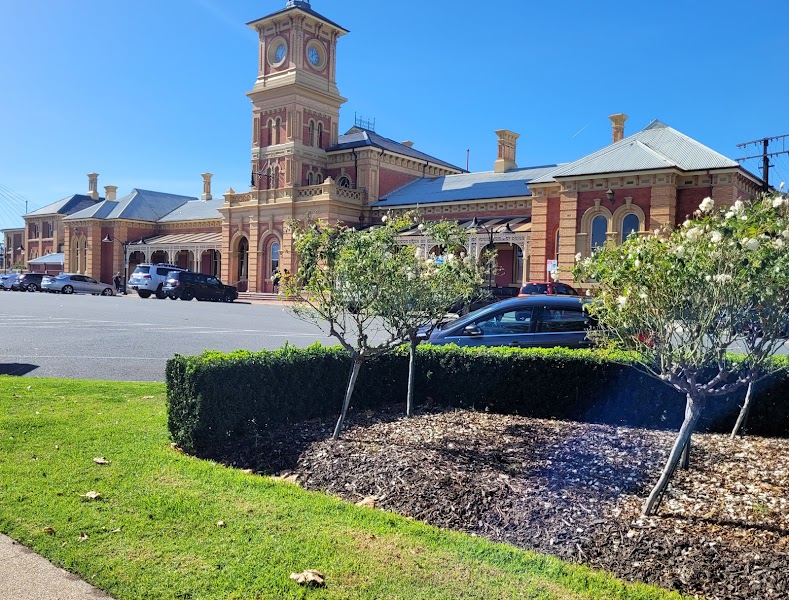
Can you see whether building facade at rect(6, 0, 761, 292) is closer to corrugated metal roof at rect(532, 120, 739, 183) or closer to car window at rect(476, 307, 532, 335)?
corrugated metal roof at rect(532, 120, 739, 183)

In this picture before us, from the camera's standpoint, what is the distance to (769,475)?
17.3 feet

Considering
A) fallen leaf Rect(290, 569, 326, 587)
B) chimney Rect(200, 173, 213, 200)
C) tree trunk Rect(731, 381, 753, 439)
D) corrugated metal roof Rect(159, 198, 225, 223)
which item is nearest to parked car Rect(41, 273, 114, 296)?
corrugated metal roof Rect(159, 198, 225, 223)

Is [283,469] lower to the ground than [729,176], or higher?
lower

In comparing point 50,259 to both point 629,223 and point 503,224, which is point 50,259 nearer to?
point 503,224

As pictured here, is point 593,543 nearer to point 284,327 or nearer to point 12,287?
point 284,327

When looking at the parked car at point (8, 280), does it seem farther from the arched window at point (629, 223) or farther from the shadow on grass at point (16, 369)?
the shadow on grass at point (16, 369)

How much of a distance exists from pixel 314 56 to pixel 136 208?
22.8 m

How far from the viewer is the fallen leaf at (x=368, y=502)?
491cm

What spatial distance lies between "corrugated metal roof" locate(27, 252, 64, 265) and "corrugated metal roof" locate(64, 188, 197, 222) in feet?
16.3

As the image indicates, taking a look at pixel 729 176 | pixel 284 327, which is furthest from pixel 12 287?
pixel 729 176

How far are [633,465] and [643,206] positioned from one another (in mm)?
24536

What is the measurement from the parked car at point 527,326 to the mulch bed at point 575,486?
2.87 metres

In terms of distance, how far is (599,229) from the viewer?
29.2 m

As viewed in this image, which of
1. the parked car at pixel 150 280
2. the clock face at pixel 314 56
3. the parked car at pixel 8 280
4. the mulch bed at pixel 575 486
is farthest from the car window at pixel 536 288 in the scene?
the parked car at pixel 8 280
